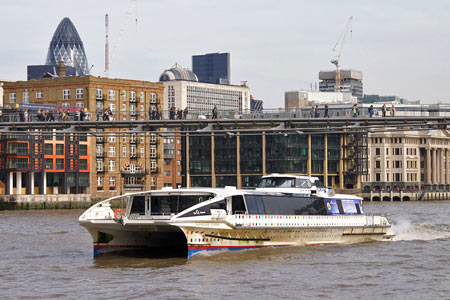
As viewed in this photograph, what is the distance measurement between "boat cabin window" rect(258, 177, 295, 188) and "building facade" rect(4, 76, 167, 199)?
262 ft

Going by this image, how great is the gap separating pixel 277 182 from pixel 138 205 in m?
8.15

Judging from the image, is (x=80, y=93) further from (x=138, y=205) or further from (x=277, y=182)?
(x=138, y=205)

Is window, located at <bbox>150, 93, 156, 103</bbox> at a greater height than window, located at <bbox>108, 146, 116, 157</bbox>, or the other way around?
window, located at <bbox>150, 93, 156, 103</bbox>

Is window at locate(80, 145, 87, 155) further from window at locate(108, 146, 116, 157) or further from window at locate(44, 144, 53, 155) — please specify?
window at locate(108, 146, 116, 157)

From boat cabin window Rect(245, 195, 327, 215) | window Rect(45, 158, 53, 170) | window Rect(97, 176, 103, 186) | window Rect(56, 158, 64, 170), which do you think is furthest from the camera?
window Rect(97, 176, 103, 186)

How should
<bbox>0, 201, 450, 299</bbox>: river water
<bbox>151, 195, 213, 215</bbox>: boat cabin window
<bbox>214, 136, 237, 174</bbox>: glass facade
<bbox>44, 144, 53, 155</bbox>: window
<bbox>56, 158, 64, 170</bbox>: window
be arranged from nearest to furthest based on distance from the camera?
<bbox>0, 201, 450, 299</bbox>: river water → <bbox>151, 195, 213, 215</bbox>: boat cabin window → <bbox>44, 144, 53, 155</bbox>: window → <bbox>56, 158, 64, 170</bbox>: window → <bbox>214, 136, 237, 174</bbox>: glass facade

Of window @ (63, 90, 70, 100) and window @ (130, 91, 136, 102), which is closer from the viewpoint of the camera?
window @ (63, 90, 70, 100)

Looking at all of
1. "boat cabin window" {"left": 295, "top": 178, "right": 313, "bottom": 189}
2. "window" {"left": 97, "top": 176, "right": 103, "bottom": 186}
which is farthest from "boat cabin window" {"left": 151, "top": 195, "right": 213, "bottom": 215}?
"window" {"left": 97, "top": 176, "right": 103, "bottom": 186}

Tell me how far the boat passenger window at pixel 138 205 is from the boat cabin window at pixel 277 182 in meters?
7.50

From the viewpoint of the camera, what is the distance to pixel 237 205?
3847cm

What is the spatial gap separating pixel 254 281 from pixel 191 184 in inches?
4708

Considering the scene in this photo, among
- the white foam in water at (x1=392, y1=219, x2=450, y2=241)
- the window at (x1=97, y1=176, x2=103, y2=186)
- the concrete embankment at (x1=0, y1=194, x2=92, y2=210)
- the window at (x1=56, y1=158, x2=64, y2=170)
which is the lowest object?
the concrete embankment at (x1=0, y1=194, x2=92, y2=210)

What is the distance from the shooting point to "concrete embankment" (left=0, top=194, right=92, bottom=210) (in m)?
105

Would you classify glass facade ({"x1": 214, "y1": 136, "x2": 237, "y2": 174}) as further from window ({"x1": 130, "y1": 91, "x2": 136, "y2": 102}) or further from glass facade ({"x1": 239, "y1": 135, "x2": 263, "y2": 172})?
window ({"x1": 130, "y1": 91, "x2": 136, "y2": 102})
